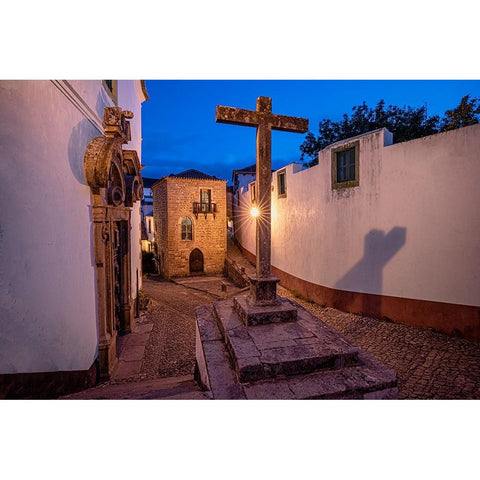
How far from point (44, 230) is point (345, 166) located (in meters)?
7.77

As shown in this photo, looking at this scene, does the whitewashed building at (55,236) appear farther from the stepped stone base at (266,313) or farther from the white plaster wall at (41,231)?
the stepped stone base at (266,313)

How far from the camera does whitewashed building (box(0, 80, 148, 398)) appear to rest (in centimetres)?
275

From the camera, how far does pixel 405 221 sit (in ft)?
20.5

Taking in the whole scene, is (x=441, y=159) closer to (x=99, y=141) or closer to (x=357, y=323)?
(x=357, y=323)

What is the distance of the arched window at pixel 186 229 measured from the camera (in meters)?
18.5

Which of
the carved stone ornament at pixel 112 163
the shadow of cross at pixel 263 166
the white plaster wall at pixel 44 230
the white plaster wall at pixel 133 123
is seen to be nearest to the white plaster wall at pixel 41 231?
the white plaster wall at pixel 44 230

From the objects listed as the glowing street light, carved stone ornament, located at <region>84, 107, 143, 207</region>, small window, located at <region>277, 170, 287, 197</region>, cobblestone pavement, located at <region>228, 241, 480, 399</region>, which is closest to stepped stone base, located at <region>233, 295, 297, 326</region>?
the glowing street light

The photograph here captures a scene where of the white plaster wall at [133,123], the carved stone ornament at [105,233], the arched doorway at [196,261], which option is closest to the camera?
the carved stone ornament at [105,233]

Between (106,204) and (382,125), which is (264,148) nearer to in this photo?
(106,204)

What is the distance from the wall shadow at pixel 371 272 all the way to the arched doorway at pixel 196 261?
41.7 ft

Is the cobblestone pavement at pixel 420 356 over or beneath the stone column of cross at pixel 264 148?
beneath

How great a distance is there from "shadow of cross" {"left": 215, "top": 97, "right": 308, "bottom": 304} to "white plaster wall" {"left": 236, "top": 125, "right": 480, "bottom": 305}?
341cm

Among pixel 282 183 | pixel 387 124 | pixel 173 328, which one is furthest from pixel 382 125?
pixel 173 328

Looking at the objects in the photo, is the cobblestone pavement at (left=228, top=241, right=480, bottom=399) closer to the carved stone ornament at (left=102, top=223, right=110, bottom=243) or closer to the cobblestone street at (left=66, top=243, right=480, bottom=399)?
the cobblestone street at (left=66, top=243, right=480, bottom=399)
